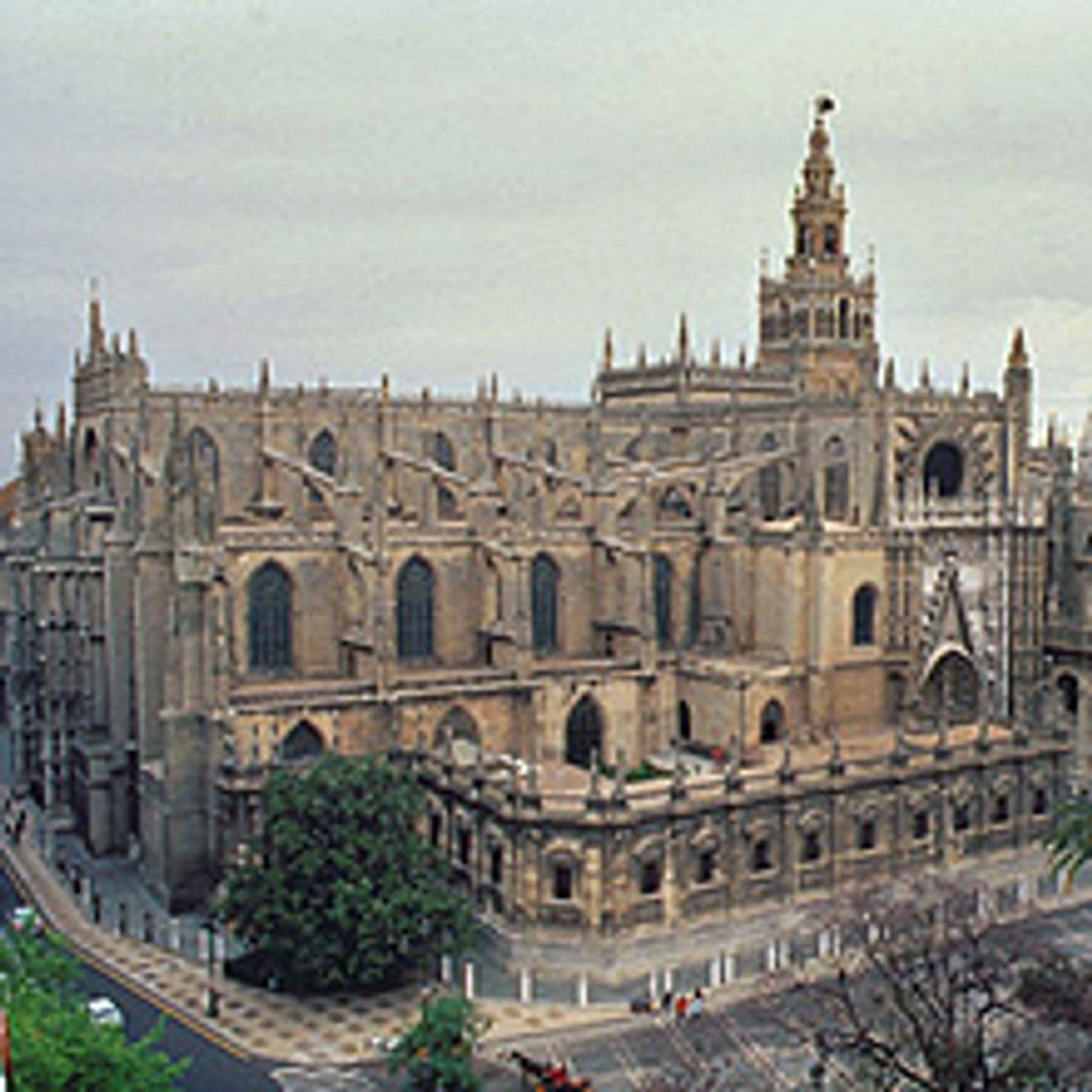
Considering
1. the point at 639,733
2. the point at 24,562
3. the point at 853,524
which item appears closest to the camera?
the point at 639,733

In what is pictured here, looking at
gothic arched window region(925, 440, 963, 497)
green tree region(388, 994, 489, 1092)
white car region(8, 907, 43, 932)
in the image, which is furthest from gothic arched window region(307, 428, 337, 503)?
green tree region(388, 994, 489, 1092)

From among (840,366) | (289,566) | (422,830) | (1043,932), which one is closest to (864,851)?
(1043,932)

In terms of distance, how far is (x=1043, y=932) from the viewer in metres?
43.0

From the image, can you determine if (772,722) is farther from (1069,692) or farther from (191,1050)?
(191,1050)

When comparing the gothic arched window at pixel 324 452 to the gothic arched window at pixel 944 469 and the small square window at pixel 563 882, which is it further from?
the gothic arched window at pixel 944 469

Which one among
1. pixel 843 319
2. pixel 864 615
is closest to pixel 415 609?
Answer: pixel 864 615

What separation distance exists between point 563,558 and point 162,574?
54.3 feet

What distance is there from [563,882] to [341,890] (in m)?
Answer: 7.59

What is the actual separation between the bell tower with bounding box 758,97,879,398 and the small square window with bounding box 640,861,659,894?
139 feet

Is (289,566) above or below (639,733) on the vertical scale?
above

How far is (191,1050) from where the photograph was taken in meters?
36.2

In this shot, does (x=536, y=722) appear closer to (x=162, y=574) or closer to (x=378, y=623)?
(x=378, y=623)

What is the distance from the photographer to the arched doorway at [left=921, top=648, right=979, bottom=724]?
6072cm

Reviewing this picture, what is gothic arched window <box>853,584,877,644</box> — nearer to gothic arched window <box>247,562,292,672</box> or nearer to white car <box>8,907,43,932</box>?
gothic arched window <box>247,562,292,672</box>
